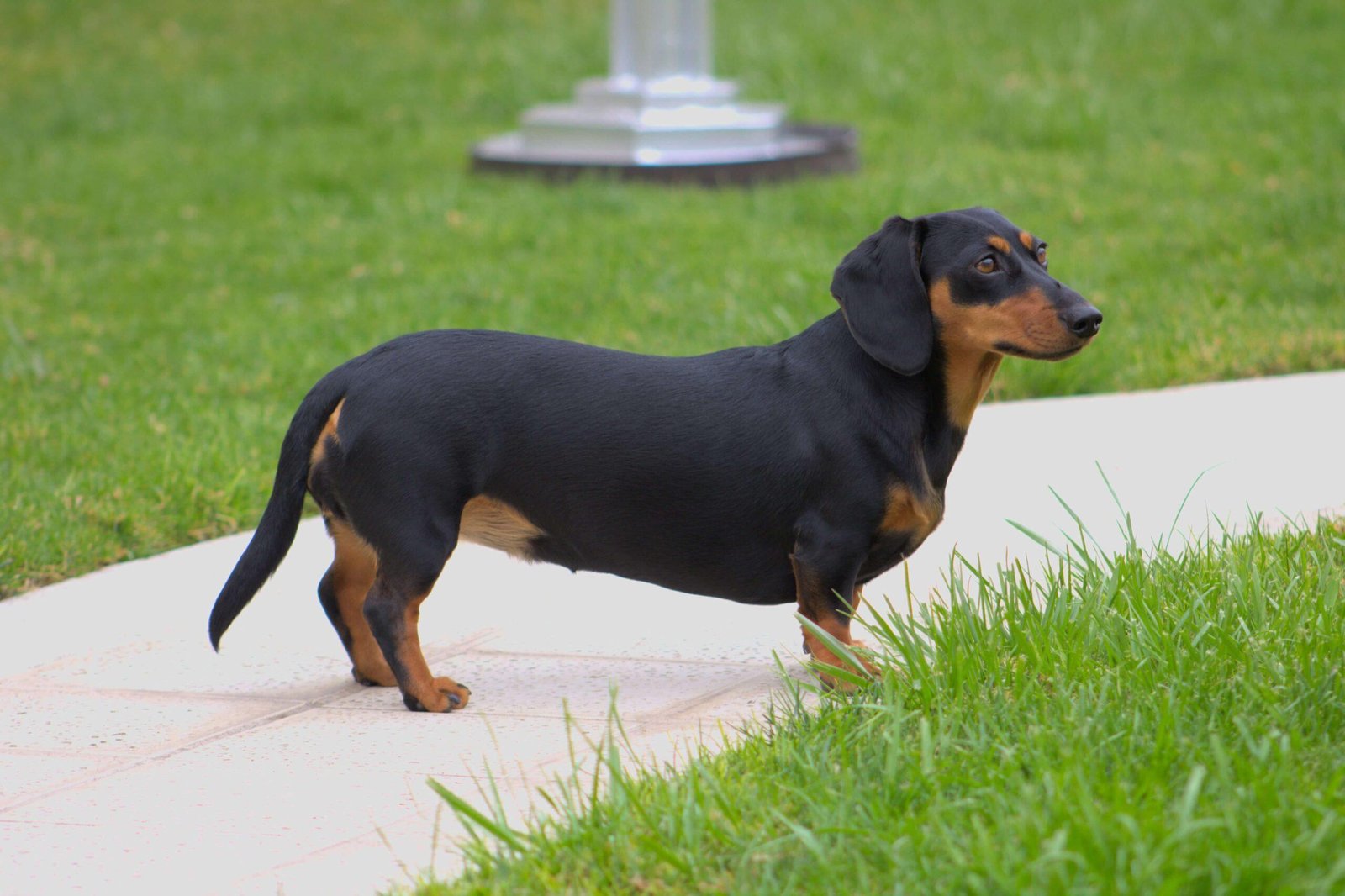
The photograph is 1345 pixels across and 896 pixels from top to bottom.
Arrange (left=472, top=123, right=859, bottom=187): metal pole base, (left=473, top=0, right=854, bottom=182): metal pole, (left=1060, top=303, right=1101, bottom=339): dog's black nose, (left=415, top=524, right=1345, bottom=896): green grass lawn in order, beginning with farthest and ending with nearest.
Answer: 1. (left=473, top=0, right=854, bottom=182): metal pole
2. (left=472, top=123, right=859, bottom=187): metal pole base
3. (left=1060, top=303, right=1101, bottom=339): dog's black nose
4. (left=415, top=524, right=1345, bottom=896): green grass lawn

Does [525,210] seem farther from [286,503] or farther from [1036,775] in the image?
[1036,775]

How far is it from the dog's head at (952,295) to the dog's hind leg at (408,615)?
102cm

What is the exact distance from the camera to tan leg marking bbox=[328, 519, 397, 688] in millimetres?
3598

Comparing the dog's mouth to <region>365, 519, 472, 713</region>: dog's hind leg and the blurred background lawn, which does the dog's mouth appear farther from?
the blurred background lawn

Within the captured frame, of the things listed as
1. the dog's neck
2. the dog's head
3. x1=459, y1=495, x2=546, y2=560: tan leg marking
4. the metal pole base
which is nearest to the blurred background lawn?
the metal pole base

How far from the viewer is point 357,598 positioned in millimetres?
3648

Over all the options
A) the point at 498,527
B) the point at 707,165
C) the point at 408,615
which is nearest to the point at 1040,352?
the point at 498,527

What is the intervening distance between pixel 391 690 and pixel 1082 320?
5.68 ft

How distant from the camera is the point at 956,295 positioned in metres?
3.42

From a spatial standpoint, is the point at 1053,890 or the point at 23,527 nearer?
the point at 1053,890

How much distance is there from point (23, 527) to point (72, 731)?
1413 millimetres

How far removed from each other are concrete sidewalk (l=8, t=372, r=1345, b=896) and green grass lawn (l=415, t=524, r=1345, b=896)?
0.28 meters

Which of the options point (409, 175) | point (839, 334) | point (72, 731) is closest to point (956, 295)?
point (839, 334)

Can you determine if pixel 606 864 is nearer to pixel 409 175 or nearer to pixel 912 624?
pixel 912 624
